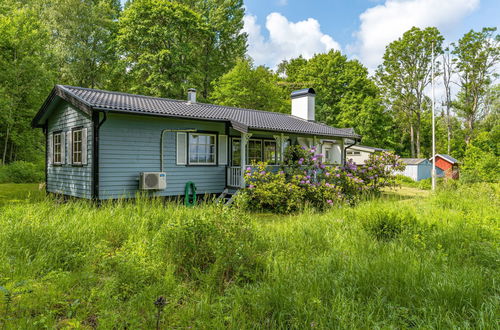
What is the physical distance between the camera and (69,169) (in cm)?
1007

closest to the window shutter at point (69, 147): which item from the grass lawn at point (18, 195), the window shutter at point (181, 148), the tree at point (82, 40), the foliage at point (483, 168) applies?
the grass lawn at point (18, 195)

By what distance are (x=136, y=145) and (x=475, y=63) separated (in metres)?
30.8

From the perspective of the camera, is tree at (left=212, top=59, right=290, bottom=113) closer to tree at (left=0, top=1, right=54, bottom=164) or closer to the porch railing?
tree at (left=0, top=1, right=54, bottom=164)

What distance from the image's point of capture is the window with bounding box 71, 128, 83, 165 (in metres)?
9.48

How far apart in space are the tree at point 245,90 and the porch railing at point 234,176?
11536 mm

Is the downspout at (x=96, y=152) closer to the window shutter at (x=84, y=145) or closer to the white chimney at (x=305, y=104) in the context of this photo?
the window shutter at (x=84, y=145)

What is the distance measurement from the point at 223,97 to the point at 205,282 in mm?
20497

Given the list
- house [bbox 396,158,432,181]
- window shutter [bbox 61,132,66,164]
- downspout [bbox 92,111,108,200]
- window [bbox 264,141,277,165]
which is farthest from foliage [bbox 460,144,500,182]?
window shutter [bbox 61,132,66,164]

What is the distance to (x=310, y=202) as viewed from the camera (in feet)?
33.5

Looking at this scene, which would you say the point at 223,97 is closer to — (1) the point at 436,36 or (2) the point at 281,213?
(2) the point at 281,213

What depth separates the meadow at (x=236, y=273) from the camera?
8.83 feet

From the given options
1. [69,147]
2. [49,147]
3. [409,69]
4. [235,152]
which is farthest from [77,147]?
[409,69]

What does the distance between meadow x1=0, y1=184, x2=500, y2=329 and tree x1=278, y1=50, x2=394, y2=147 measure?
82.7 ft

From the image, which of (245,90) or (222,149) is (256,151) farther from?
(245,90)
